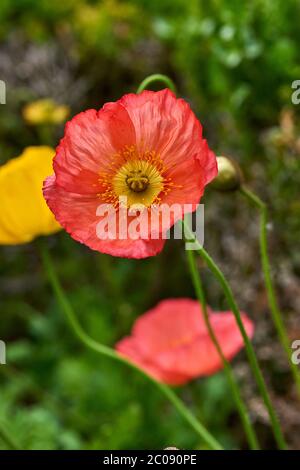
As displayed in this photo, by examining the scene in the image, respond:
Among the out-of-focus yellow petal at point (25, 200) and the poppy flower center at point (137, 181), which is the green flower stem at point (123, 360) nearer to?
the out-of-focus yellow petal at point (25, 200)

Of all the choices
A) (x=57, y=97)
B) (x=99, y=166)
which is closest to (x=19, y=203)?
(x=99, y=166)

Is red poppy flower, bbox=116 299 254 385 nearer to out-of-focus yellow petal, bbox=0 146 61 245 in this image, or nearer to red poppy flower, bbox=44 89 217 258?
out-of-focus yellow petal, bbox=0 146 61 245

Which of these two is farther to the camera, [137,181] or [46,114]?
[46,114]

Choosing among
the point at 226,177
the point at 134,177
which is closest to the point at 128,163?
the point at 134,177

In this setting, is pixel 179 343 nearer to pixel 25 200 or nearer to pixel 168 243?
pixel 25 200

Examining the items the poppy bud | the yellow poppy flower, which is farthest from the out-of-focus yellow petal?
the yellow poppy flower

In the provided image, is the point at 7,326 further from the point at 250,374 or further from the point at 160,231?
the point at 160,231
